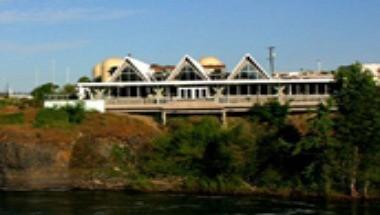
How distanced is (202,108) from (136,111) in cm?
587

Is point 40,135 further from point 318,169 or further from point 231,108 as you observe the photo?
point 318,169

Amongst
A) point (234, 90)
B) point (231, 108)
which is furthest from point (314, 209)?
point (234, 90)

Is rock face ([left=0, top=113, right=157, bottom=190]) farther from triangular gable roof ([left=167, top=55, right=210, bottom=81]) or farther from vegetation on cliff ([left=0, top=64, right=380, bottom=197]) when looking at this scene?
triangular gable roof ([left=167, top=55, right=210, bottom=81])

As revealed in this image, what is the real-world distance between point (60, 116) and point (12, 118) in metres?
3.90

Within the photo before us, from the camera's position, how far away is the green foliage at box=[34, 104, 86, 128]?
54406 millimetres

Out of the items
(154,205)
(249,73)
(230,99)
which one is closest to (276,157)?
(154,205)

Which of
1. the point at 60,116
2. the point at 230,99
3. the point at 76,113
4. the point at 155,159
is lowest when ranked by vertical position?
the point at 155,159

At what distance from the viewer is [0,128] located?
53.6 meters

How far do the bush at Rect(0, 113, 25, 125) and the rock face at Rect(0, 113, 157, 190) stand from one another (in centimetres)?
220

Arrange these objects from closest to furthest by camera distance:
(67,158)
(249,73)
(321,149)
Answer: (321,149) < (67,158) < (249,73)

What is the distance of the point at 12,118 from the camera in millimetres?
55406

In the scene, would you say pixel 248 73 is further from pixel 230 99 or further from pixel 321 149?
pixel 321 149

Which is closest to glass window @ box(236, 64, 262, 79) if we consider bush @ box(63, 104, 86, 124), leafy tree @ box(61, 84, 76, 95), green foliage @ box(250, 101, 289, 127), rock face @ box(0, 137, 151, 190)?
green foliage @ box(250, 101, 289, 127)

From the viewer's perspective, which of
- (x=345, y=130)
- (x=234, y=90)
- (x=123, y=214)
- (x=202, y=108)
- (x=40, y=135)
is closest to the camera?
(x=123, y=214)
